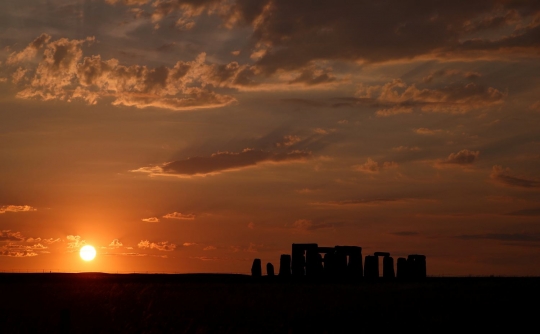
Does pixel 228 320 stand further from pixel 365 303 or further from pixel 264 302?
pixel 365 303

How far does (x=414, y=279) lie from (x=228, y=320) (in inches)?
1079

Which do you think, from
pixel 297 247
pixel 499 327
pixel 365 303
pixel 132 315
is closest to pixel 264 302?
pixel 365 303

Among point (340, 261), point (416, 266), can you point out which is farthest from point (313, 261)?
point (416, 266)

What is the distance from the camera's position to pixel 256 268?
4838 centimetres

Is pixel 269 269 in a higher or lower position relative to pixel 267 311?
higher

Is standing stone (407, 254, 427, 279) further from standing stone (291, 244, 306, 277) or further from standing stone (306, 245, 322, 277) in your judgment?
standing stone (291, 244, 306, 277)

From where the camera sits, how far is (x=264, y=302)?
2652 cm

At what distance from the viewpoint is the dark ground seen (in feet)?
66.8

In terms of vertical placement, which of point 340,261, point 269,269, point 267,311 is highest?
point 340,261

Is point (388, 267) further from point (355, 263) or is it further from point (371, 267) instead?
point (355, 263)

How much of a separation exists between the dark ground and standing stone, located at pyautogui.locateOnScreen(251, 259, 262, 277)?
1635 cm

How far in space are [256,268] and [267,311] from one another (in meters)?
24.7

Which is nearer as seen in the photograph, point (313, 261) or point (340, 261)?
point (340, 261)

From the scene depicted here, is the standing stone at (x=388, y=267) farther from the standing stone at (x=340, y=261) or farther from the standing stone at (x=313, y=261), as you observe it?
the standing stone at (x=313, y=261)
